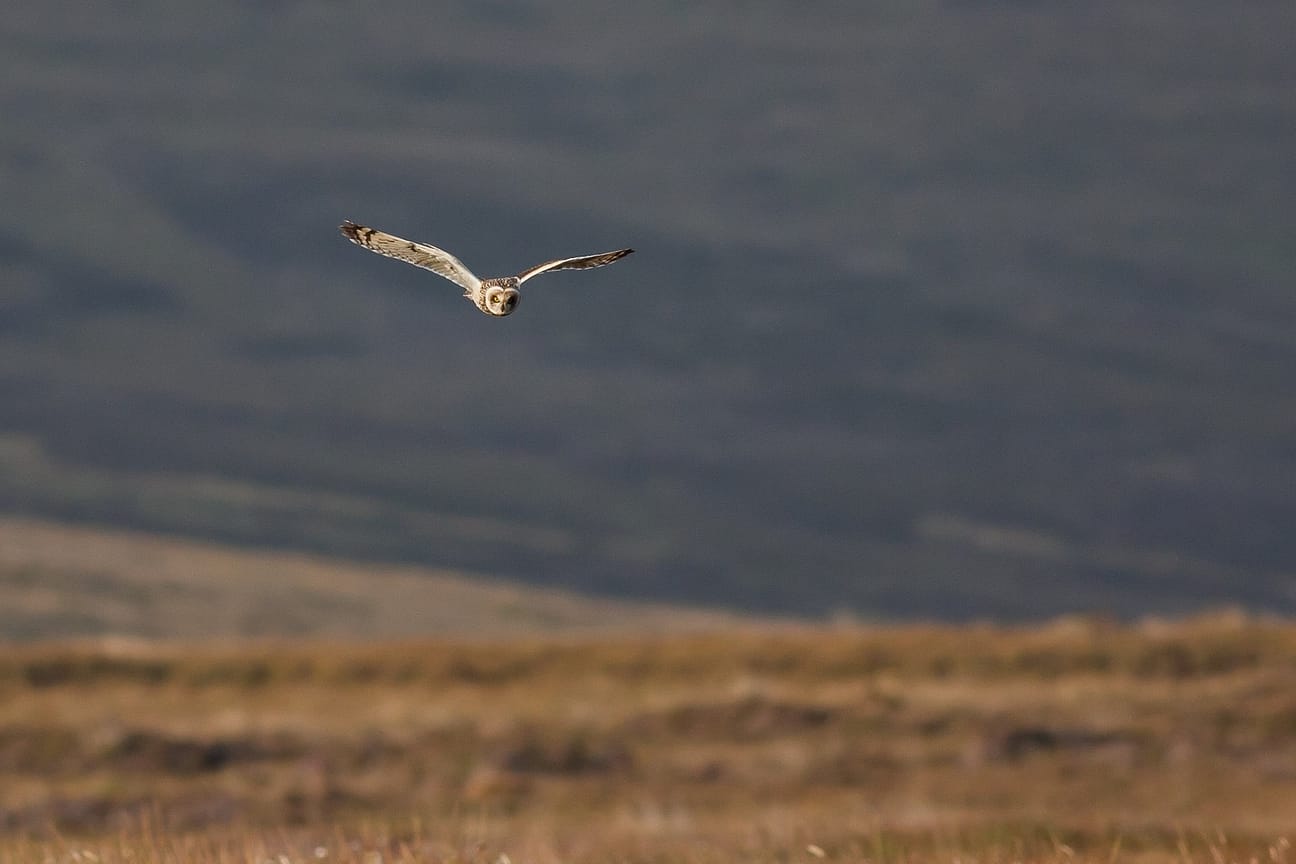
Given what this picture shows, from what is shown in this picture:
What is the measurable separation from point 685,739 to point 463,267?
103 feet

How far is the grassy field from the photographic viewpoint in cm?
2323

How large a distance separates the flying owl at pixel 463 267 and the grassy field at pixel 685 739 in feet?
20.8

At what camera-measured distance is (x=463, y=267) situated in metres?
7.69

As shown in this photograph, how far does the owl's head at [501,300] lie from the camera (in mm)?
7032

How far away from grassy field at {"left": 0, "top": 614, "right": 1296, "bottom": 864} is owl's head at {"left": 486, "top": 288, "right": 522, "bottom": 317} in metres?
7.27

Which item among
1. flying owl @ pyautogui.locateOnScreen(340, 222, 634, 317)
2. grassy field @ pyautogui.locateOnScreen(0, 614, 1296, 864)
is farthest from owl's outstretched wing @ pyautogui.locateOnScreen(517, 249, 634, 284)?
grassy field @ pyautogui.locateOnScreen(0, 614, 1296, 864)

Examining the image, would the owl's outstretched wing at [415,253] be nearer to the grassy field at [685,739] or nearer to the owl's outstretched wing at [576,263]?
the owl's outstretched wing at [576,263]

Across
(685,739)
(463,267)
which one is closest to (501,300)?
(463,267)

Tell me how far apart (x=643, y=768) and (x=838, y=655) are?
38.8 feet

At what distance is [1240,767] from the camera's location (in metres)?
34.4

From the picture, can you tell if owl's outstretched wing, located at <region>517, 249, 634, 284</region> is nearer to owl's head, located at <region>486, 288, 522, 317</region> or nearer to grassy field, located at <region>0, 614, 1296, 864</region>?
owl's head, located at <region>486, 288, 522, 317</region>

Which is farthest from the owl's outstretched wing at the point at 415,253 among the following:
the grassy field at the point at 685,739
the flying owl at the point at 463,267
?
the grassy field at the point at 685,739

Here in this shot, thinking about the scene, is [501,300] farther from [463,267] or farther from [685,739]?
[685,739]

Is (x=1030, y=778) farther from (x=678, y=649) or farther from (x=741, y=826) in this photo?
(x=678, y=649)
